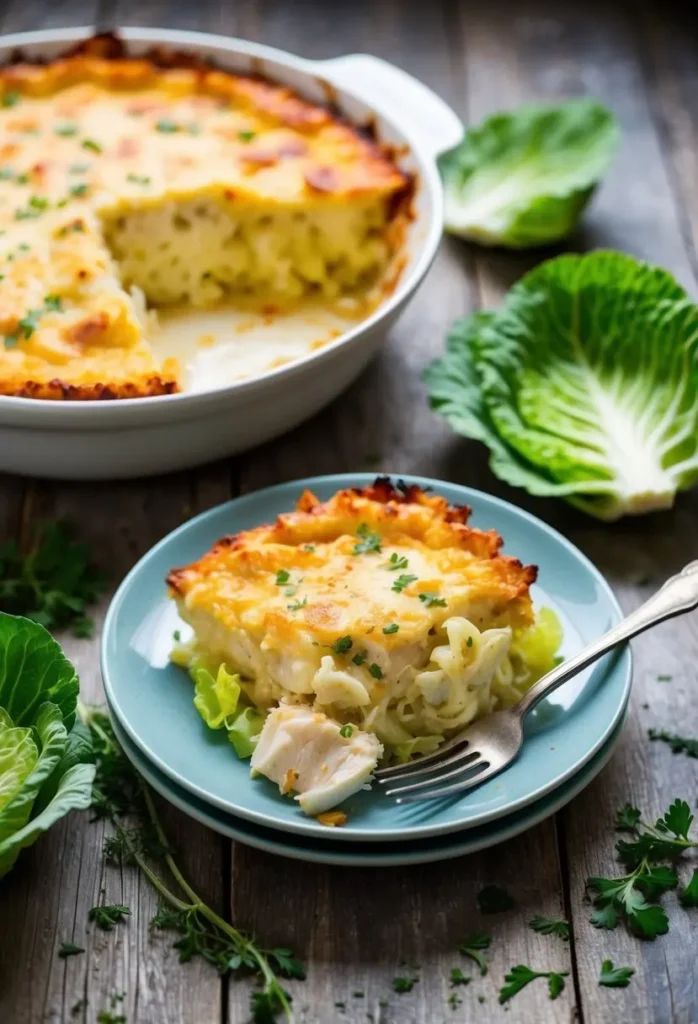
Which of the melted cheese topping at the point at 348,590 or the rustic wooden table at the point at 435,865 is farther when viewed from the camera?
the melted cheese topping at the point at 348,590

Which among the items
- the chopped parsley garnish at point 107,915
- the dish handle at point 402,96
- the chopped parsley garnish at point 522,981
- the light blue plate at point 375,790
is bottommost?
the chopped parsley garnish at point 107,915

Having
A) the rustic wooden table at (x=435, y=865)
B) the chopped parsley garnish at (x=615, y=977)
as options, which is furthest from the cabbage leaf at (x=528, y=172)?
the chopped parsley garnish at (x=615, y=977)

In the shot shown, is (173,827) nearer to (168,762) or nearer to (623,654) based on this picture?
(168,762)

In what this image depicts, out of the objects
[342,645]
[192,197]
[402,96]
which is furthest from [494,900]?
[402,96]

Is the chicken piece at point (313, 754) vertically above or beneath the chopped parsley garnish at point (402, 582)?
beneath

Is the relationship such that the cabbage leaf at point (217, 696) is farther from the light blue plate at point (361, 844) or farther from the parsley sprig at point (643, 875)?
the parsley sprig at point (643, 875)

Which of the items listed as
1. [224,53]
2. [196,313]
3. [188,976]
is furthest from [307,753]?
[224,53]
